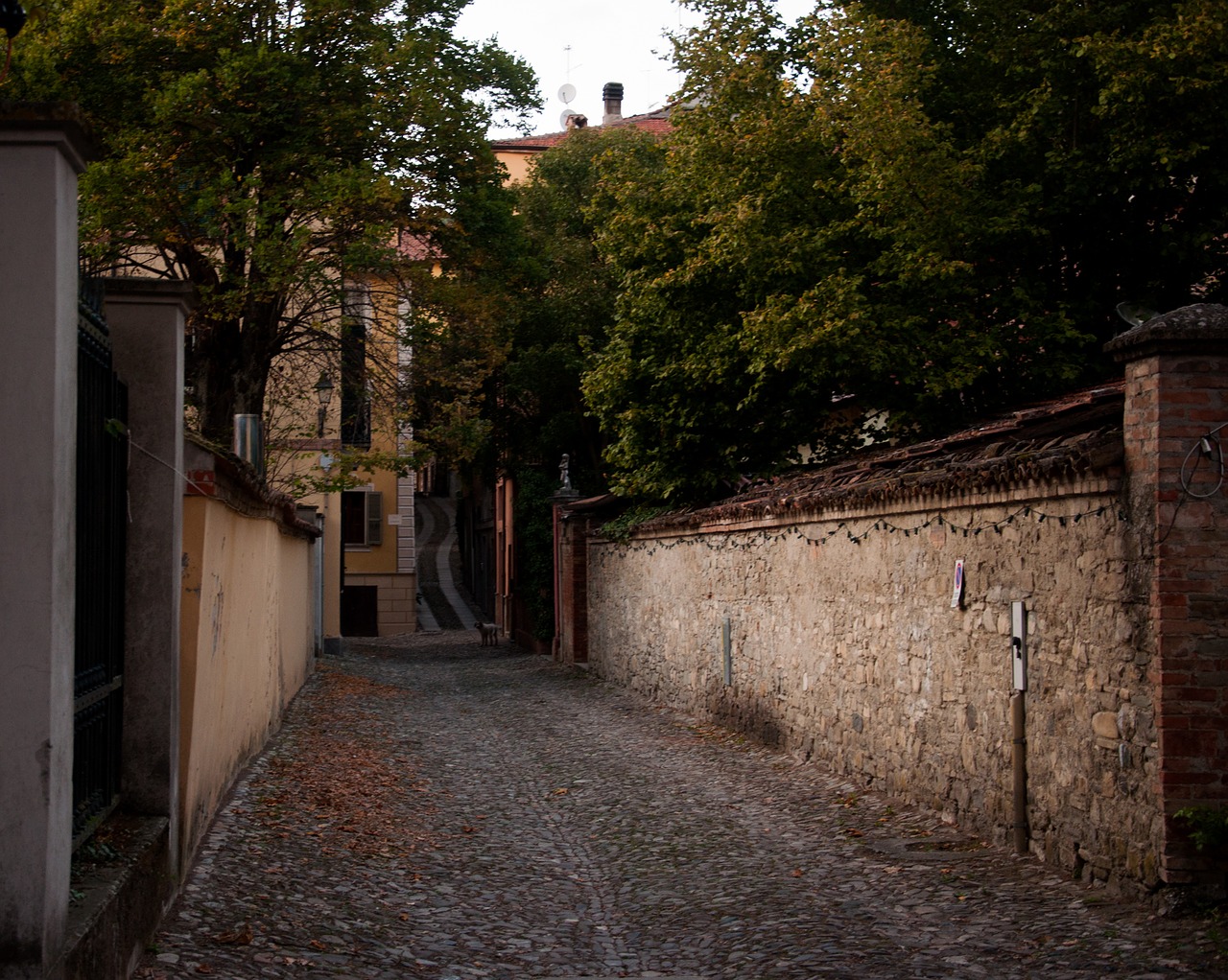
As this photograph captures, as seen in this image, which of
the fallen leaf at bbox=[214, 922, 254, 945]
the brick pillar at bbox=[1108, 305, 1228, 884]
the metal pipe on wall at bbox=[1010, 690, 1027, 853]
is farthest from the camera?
the metal pipe on wall at bbox=[1010, 690, 1027, 853]

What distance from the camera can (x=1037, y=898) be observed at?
254 inches

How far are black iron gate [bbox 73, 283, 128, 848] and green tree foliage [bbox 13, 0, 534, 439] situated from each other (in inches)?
466

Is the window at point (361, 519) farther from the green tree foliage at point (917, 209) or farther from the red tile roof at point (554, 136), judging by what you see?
the green tree foliage at point (917, 209)

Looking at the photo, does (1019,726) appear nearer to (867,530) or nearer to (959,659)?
(959,659)

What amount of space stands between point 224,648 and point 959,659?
4.65m

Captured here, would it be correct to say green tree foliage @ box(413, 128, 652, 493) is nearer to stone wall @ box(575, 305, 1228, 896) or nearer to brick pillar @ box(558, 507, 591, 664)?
brick pillar @ box(558, 507, 591, 664)

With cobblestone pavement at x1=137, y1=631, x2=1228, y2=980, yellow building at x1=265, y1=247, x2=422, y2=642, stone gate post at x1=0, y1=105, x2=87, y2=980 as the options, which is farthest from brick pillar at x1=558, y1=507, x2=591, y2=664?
stone gate post at x1=0, y1=105, x2=87, y2=980

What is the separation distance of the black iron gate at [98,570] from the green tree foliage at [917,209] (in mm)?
9482

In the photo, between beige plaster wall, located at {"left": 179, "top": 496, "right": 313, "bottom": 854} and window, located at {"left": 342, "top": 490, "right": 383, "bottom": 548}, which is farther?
window, located at {"left": 342, "top": 490, "right": 383, "bottom": 548}

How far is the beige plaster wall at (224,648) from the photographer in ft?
20.6

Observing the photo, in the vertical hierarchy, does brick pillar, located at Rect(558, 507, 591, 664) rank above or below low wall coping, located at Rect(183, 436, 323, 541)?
below

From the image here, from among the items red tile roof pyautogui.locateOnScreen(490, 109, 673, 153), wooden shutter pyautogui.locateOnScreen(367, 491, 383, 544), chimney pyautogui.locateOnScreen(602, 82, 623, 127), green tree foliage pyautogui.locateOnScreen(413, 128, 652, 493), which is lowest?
wooden shutter pyautogui.locateOnScreen(367, 491, 383, 544)

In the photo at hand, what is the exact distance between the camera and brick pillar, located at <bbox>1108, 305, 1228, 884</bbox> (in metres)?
5.93

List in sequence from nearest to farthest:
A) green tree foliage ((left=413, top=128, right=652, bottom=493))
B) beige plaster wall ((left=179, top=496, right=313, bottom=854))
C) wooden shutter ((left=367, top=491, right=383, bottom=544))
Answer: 1. beige plaster wall ((left=179, top=496, right=313, bottom=854))
2. green tree foliage ((left=413, top=128, right=652, bottom=493))
3. wooden shutter ((left=367, top=491, right=383, bottom=544))
